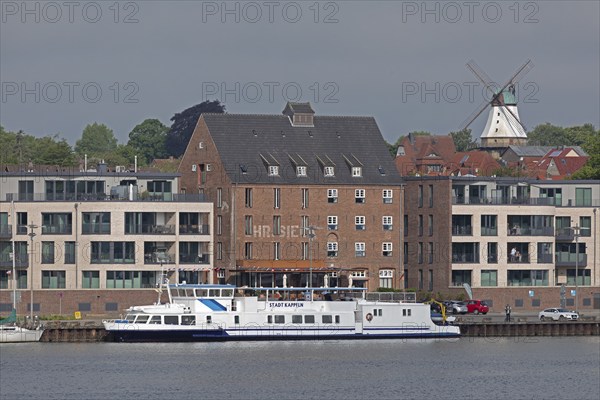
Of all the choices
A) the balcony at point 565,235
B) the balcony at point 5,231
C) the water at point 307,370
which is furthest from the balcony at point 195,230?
the balcony at point 565,235

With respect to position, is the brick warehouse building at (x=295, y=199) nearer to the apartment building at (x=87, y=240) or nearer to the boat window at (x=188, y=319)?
the apartment building at (x=87, y=240)

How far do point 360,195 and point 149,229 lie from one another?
18108 millimetres

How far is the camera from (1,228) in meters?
139

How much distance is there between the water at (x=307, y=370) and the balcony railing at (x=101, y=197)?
21280 millimetres

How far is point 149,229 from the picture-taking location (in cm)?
A: 14050

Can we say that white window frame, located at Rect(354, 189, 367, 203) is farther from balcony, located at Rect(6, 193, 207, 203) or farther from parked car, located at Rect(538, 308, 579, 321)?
parked car, located at Rect(538, 308, 579, 321)

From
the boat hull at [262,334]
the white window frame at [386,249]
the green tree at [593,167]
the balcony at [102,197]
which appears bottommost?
the boat hull at [262,334]

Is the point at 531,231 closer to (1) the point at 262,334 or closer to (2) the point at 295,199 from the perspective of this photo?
(2) the point at 295,199

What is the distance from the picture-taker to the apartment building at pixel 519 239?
14800 centimetres

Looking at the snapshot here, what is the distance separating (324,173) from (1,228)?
87.5 feet

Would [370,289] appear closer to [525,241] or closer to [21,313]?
[525,241]

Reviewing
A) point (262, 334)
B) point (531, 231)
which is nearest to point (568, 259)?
point (531, 231)

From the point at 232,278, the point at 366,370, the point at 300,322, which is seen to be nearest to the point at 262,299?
the point at 300,322

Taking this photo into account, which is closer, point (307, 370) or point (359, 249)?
point (307, 370)
